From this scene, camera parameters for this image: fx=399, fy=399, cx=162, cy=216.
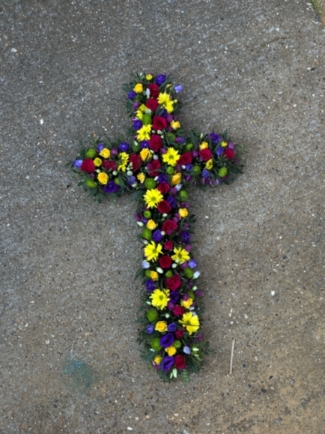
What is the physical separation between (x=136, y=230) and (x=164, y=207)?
1.12ft

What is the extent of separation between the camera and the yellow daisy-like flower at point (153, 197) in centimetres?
229

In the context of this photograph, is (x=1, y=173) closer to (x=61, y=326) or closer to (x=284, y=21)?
(x=61, y=326)

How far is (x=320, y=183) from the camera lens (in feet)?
8.31

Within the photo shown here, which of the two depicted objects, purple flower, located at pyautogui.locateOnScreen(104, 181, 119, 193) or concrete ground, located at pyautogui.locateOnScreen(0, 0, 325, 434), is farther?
concrete ground, located at pyautogui.locateOnScreen(0, 0, 325, 434)

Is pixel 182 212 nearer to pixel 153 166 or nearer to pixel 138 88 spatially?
pixel 153 166

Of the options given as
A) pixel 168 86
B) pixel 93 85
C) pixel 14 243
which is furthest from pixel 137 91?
pixel 14 243

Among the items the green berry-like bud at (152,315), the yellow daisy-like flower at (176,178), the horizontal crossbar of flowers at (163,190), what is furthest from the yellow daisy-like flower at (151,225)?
the green berry-like bud at (152,315)

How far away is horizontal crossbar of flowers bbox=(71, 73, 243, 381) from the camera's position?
2.27m

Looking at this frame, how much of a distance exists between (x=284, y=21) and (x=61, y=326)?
7.90 ft

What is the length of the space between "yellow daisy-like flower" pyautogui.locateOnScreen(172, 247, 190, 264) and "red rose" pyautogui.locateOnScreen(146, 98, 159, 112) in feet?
2.72

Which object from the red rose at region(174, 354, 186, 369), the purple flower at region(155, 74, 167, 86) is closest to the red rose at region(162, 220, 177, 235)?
the red rose at region(174, 354, 186, 369)

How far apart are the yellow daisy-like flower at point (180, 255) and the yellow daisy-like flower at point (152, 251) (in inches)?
3.7

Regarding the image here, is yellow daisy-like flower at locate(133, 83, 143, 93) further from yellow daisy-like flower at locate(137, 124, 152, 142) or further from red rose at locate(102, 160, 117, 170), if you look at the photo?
red rose at locate(102, 160, 117, 170)

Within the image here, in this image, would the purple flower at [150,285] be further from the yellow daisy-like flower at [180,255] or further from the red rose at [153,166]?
the red rose at [153,166]
